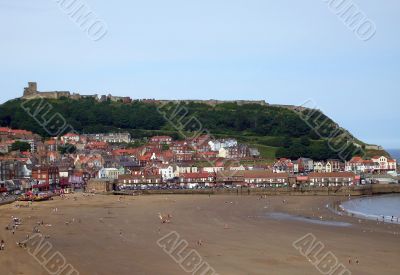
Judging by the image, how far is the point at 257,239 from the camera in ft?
109

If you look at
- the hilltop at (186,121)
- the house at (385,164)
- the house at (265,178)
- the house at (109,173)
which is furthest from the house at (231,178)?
the hilltop at (186,121)

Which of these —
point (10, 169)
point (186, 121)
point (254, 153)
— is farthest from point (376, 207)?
point (186, 121)

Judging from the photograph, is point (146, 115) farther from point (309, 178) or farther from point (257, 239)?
point (257, 239)

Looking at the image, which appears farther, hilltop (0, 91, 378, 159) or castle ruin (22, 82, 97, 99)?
castle ruin (22, 82, 97, 99)

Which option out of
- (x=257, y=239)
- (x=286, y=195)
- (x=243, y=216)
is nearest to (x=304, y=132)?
(x=286, y=195)

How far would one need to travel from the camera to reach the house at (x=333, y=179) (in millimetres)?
72938

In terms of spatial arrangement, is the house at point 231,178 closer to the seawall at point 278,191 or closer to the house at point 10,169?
the seawall at point 278,191

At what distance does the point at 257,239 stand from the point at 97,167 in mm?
48226

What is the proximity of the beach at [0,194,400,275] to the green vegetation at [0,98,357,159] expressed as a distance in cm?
5557

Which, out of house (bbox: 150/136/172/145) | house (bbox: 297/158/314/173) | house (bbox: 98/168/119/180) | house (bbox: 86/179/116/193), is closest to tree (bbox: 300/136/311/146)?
house (bbox: 297/158/314/173)

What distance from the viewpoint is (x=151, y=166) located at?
81.1 meters

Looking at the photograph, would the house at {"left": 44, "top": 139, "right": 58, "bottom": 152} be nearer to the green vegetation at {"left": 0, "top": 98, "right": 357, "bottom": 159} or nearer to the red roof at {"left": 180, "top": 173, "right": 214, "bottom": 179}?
the green vegetation at {"left": 0, "top": 98, "right": 357, "bottom": 159}

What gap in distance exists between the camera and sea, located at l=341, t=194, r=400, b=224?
44.6 m

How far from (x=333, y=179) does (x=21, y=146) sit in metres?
37.6
